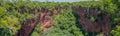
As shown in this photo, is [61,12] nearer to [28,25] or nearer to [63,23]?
[63,23]

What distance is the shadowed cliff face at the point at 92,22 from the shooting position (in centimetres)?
3350

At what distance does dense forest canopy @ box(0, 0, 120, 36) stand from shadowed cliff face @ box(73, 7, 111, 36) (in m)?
0.26

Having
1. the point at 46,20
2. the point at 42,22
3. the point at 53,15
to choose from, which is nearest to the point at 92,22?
the point at 53,15

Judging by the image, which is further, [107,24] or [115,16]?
[107,24]

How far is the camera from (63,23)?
34594 millimetres

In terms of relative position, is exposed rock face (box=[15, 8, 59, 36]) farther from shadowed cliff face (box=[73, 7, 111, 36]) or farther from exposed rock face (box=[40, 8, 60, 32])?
shadowed cliff face (box=[73, 7, 111, 36])

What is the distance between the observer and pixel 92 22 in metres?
34.1

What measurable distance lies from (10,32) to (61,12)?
759 centimetres

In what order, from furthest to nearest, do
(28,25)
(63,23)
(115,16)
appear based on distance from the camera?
1. (63,23)
2. (28,25)
3. (115,16)

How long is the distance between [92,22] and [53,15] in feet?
10.6

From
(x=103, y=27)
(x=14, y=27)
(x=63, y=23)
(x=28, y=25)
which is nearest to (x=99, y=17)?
(x=103, y=27)

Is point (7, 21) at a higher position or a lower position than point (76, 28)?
higher

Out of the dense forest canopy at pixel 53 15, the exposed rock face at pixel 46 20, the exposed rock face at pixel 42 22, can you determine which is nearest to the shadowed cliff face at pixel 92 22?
the dense forest canopy at pixel 53 15

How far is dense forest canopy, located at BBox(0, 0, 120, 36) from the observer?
27203 mm
